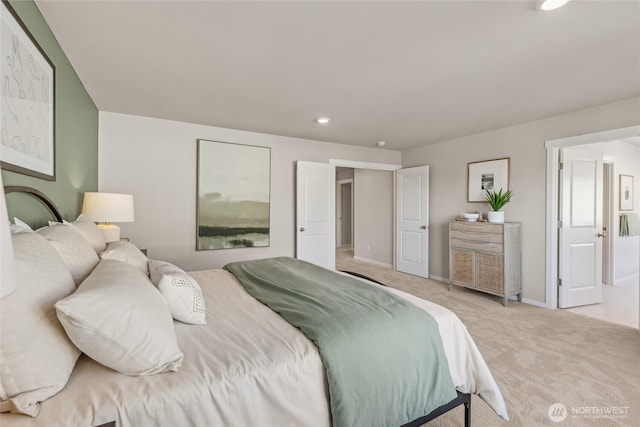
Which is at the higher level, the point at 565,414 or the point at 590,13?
the point at 590,13

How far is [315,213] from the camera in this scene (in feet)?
15.6

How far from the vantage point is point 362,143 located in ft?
16.7

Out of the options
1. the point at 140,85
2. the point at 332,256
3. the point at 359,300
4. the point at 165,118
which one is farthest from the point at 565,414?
the point at 165,118

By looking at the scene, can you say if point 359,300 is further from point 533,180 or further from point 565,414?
point 533,180

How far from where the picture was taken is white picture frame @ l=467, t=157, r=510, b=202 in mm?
4102

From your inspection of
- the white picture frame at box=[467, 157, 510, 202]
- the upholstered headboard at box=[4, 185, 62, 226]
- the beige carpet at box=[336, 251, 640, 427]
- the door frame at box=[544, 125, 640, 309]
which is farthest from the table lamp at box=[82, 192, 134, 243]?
the door frame at box=[544, 125, 640, 309]

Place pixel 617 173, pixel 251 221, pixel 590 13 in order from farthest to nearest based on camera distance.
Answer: pixel 617 173
pixel 251 221
pixel 590 13

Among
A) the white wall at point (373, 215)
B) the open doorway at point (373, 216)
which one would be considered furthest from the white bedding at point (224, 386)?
the white wall at point (373, 215)

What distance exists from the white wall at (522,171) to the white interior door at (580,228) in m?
0.22

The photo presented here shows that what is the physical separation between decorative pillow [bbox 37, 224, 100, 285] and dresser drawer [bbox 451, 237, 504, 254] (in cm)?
419

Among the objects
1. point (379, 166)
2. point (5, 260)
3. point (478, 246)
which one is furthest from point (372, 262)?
point (5, 260)

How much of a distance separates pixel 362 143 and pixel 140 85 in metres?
3.39

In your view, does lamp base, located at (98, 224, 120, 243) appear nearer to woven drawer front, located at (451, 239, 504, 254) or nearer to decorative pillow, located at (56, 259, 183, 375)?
decorative pillow, located at (56, 259, 183, 375)

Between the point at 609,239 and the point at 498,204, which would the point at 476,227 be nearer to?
A: the point at 498,204
